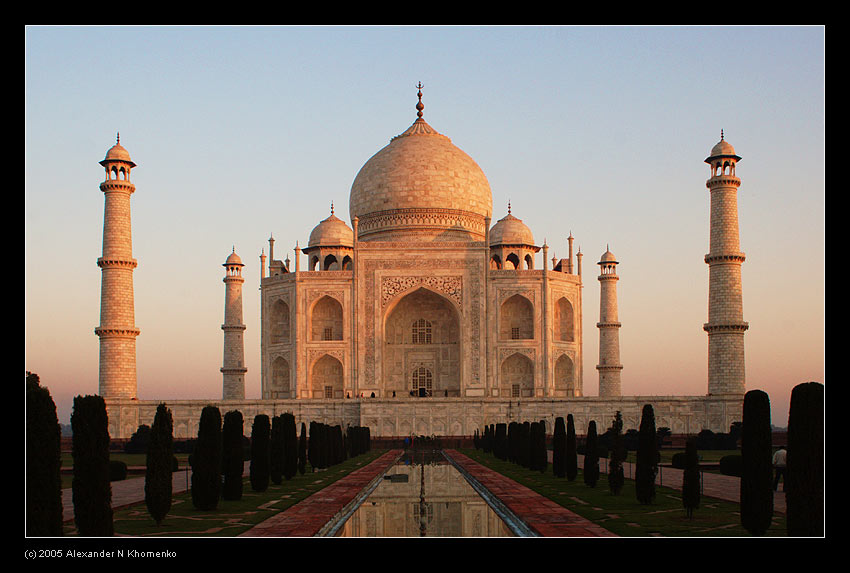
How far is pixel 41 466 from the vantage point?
8.38 meters

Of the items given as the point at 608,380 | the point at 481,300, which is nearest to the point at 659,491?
the point at 481,300

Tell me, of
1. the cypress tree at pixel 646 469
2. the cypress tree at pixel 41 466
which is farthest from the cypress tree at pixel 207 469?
the cypress tree at pixel 646 469

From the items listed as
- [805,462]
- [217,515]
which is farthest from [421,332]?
[805,462]

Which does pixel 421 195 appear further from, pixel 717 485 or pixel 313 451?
pixel 717 485

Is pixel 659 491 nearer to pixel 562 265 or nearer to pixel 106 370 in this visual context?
pixel 106 370

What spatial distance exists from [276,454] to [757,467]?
27.3 ft

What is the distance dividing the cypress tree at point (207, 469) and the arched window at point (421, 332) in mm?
23133

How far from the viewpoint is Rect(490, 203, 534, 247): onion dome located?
36.6 m

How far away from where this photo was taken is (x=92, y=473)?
30.4 feet

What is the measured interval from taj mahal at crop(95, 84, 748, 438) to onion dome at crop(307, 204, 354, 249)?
5cm

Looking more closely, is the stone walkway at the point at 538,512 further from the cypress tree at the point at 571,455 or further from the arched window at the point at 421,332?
the arched window at the point at 421,332

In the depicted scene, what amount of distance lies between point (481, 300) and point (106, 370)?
1237 centimetres

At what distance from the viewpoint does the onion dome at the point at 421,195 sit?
36844mm
